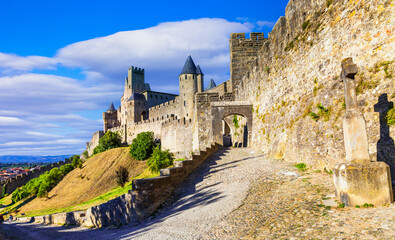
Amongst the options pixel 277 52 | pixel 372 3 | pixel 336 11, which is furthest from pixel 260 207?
pixel 277 52

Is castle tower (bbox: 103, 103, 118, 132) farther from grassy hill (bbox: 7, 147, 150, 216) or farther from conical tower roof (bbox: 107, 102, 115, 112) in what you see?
grassy hill (bbox: 7, 147, 150, 216)

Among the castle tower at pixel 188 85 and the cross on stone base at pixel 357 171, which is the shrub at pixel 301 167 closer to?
the cross on stone base at pixel 357 171

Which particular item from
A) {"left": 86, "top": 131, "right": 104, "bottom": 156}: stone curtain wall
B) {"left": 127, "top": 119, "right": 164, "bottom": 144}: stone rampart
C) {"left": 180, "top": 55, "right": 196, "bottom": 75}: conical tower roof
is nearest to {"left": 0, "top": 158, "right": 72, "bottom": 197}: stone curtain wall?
{"left": 86, "top": 131, "right": 104, "bottom": 156}: stone curtain wall

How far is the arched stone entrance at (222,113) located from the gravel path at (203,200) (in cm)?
437

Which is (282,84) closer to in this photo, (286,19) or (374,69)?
(286,19)

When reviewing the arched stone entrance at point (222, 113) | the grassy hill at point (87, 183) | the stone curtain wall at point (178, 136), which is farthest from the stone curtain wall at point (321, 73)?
the grassy hill at point (87, 183)

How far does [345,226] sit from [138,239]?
476 centimetres

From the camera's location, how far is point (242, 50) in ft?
81.7

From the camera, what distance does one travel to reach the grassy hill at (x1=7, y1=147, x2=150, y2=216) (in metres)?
33.5

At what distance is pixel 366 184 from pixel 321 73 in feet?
16.4

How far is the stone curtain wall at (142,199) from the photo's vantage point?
9906 mm

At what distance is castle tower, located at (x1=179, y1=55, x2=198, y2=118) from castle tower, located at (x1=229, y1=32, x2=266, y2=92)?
31.0 metres

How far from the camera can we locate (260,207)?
6.97 metres

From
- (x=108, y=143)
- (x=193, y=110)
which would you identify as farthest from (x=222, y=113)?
(x=108, y=143)
